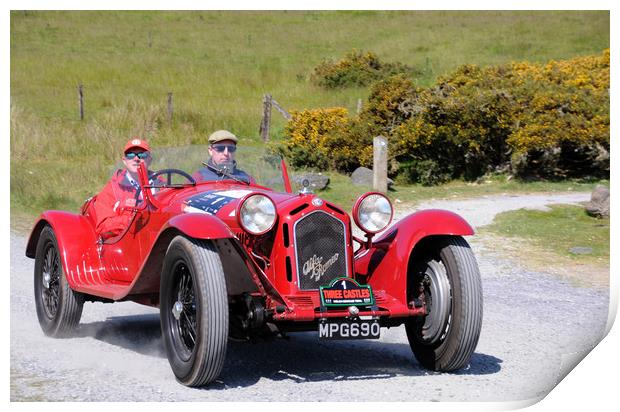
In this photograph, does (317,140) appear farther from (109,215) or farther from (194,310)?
(194,310)

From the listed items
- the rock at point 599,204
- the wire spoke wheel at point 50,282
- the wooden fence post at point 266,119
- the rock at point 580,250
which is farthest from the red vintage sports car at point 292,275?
the wooden fence post at point 266,119

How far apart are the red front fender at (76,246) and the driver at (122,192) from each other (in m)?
0.14

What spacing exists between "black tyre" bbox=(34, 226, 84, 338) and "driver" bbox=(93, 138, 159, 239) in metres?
0.48

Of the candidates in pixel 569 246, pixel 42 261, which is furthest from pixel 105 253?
pixel 569 246

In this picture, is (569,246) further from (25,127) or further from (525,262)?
(25,127)

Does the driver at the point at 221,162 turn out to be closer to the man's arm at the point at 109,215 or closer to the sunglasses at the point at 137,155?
the sunglasses at the point at 137,155

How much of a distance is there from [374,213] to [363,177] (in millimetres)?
11007

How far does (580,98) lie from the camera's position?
65.2 feet

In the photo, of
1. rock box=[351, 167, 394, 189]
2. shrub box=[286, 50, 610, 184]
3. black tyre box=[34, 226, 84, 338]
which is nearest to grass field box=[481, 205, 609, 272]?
rock box=[351, 167, 394, 189]

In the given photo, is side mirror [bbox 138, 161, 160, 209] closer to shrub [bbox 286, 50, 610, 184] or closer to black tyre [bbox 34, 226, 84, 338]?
black tyre [bbox 34, 226, 84, 338]

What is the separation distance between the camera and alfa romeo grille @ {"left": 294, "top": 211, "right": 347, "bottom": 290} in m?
6.62

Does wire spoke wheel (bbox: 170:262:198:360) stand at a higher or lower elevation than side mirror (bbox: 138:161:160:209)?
lower

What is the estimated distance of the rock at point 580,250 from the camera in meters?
12.9
